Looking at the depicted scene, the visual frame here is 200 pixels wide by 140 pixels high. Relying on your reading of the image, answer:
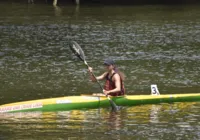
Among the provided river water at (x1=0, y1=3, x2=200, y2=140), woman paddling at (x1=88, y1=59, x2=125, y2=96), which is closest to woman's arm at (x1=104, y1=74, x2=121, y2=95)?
woman paddling at (x1=88, y1=59, x2=125, y2=96)

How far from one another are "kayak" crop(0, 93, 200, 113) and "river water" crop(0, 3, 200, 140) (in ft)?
0.67

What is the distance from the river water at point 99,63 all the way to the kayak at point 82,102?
0.67ft

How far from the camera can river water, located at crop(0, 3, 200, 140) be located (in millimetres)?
15859

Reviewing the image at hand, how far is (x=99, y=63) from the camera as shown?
26797 millimetres

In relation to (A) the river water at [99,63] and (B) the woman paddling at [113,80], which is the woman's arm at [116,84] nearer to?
(B) the woman paddling at [113,80]

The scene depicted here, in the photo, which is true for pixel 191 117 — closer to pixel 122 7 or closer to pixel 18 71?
pixel 18 71

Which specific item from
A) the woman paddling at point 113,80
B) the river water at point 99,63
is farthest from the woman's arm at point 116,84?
the river water at point 99,63

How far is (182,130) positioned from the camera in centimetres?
1571

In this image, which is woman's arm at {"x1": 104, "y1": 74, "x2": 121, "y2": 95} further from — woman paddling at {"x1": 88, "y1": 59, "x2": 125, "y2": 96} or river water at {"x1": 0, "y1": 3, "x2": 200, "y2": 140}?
river water at {"x1": 0, "y1": 3, "x2": 200, "y2": 140}

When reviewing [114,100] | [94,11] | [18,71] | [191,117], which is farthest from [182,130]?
[94,11]

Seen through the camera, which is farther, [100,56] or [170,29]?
[170,29]

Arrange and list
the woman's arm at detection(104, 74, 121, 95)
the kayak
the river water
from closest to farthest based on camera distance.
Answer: the river water → the kayak → the woman's arm at detection(104, 74, 121, 95)

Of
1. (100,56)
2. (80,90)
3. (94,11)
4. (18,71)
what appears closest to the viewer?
(80,90)

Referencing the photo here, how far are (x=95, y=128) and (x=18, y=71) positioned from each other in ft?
32.5
